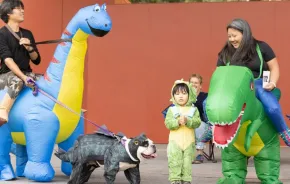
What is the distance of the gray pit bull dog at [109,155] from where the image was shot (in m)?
7.33

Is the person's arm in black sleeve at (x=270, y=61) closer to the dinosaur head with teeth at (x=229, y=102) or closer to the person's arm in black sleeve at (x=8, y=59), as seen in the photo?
the dinosaur head with teeth at (x=229, y=102)

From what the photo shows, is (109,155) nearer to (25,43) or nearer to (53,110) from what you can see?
(53,110)

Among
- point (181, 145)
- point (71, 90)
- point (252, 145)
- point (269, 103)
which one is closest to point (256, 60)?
point (269, 103)

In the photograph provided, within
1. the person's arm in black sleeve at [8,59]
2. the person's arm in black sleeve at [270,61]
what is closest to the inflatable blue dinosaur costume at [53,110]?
the person's arm in black sleeve at [8,59]

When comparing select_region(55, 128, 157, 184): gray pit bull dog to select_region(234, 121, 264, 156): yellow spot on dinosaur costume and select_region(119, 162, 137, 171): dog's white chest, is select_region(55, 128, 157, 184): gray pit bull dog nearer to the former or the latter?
select_region(119, 162, 137, 171): dog's white chest

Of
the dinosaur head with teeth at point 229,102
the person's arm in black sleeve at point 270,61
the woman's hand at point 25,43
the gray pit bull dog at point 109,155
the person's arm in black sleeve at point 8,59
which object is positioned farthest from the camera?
the woman's hand at point 25,43

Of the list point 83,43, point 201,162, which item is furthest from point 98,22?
point 201,162

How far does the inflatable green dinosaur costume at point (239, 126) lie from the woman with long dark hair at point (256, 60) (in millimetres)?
100

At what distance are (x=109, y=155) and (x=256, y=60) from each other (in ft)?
6.04

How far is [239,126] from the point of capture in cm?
647

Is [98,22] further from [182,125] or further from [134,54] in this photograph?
[134,54]

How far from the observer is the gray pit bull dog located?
7332 mm

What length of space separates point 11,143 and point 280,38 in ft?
19.4

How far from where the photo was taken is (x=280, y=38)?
12367mm
